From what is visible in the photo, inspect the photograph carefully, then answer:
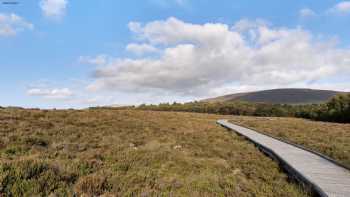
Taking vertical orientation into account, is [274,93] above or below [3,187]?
above

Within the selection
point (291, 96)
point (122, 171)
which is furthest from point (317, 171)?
point (291, 96)

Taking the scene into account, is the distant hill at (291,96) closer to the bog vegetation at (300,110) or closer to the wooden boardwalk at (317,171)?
the bog vegetation at (300,110)

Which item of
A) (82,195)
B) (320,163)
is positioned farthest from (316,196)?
(82,195)

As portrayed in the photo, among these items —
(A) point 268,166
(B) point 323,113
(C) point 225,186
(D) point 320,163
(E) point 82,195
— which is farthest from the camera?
(B) point 323,113

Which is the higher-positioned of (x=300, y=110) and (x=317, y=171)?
(x=300, y=110)

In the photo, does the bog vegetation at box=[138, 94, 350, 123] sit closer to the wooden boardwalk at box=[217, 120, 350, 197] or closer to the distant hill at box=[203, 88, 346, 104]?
the distant hill at box=[203, 88, 346, 104]

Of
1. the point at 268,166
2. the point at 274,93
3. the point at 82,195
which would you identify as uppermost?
the point at 274,93

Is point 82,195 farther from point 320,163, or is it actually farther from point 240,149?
point 240,149

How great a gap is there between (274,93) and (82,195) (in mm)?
150803

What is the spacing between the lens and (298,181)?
7.14 metres

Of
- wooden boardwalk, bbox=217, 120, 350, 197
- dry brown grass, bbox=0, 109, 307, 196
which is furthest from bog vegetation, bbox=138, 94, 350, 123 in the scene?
dry brown grass, bbox=0, 109, 307, 196

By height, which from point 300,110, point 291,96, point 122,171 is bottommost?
point 122,171

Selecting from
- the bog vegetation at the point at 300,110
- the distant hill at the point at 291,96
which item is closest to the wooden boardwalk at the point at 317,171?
the bog vegetation at the point at 300,110

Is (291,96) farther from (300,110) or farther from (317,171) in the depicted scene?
(317,171)
